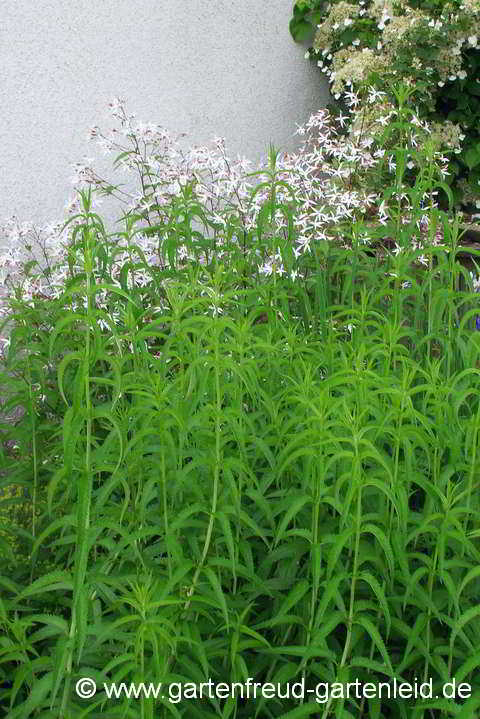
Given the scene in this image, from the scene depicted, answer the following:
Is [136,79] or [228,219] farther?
[136,79]

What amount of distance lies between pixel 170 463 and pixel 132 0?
4.24 metres

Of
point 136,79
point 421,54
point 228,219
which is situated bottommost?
point 228,219

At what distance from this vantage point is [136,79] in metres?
5.58

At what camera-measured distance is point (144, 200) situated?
3.76m

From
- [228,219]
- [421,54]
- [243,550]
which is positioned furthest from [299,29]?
[243,550]

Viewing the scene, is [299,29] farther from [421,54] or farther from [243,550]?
[243,550]

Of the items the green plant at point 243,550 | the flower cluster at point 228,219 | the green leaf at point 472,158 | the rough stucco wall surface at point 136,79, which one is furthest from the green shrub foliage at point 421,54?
the green plant at point 243,550

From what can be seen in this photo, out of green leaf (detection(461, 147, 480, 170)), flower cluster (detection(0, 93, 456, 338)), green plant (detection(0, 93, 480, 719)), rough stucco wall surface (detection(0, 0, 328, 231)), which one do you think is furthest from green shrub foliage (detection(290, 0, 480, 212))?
green plant (detection(0, 93, 480, 719))

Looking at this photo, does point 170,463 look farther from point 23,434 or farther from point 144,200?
point 144,200

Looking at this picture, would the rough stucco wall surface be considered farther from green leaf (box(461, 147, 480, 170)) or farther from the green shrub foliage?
green leaf (box(461, 147, 480, 170))

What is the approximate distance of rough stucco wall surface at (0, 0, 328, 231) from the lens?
202 inches

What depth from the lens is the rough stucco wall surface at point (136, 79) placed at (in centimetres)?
512

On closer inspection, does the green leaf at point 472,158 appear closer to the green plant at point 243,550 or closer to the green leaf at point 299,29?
the green leaf at point 299,29

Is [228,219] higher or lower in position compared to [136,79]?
lower
